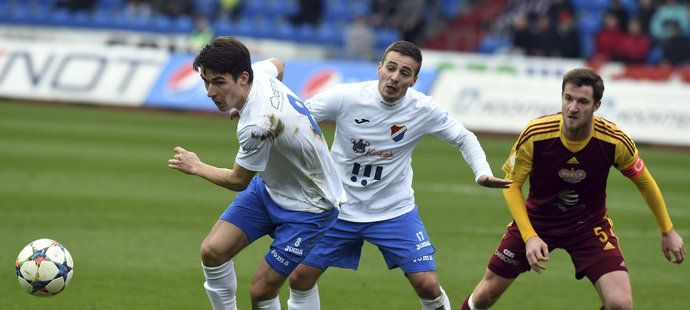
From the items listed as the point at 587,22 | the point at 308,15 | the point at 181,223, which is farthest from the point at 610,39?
the point at 181,223

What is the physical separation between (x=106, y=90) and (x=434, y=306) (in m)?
17.2

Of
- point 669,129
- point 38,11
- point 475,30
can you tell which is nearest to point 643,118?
point 669,129

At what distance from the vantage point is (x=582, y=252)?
22.7 feet

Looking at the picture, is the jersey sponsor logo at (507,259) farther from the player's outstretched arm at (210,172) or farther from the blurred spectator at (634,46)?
the blurred spectator at (634,46)

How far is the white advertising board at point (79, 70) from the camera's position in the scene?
2330 centimetres

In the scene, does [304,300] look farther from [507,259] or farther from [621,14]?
[621,14]

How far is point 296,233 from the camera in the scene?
6719mm

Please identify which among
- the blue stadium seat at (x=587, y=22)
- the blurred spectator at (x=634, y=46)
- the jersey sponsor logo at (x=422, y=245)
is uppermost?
the jersey sponsor logo at (x=422, y=245)

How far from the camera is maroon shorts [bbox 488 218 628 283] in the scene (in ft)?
22.2

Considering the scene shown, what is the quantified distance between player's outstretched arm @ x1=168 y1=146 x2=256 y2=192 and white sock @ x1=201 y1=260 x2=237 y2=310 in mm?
625

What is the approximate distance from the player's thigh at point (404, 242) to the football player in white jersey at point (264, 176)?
51 centimetres

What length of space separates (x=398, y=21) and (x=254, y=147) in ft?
78.6

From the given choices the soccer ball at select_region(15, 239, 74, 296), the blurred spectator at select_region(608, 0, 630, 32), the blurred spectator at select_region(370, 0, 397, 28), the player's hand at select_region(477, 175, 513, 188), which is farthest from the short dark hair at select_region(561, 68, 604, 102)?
the blurred spectator at select_region(370, 0, 397, 28)

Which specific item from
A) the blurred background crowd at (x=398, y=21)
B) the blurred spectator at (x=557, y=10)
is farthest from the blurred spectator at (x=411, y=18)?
the blurred spectator at (x=557, y=10)
